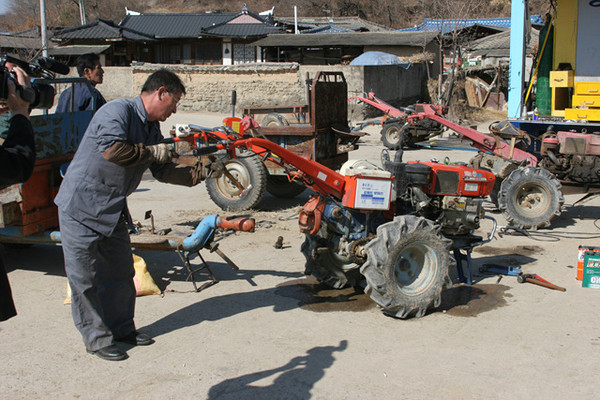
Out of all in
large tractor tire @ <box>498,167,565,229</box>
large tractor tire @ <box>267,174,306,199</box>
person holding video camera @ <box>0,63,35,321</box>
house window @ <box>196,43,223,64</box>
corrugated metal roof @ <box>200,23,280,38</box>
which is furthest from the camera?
house window @ <box>196,43,223,64</box>

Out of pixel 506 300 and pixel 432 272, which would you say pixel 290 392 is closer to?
pixel 432 272

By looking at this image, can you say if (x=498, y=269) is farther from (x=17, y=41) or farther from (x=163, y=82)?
(x=17, y=41)

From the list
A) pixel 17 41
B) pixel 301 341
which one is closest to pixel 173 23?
pixel 17 41

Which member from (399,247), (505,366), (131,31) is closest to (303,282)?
(399,247)

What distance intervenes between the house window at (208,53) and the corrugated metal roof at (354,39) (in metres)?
6.05

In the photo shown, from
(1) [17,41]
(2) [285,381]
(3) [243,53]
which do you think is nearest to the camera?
(2) [285,381]

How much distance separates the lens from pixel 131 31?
3994 cm

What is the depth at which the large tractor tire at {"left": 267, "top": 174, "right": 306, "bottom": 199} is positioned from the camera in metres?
10.3

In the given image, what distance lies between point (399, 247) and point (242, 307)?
60.3 inches

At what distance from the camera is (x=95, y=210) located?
4328 millimetres

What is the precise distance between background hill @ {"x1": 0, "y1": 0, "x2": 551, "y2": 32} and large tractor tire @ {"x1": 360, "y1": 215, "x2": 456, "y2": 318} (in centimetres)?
4576

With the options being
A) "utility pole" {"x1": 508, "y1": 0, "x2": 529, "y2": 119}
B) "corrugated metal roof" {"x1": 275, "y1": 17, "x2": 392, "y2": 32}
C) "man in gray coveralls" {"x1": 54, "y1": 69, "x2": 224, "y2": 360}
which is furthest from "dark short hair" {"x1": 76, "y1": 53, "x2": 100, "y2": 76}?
"corrugated metal roof" {"x1": 275, "y1": 17, "x2": 392, "y2": 32}

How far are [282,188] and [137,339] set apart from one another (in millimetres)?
5851

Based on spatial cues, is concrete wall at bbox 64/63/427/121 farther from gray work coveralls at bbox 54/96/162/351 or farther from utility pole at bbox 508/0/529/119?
gray work coveralls at bbox 54/96/162/351
